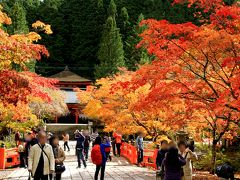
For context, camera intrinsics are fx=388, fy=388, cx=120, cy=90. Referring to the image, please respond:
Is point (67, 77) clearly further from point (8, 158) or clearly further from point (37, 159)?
point (37, 159)

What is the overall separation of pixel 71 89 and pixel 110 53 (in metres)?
8.48

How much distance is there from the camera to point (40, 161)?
765 cm

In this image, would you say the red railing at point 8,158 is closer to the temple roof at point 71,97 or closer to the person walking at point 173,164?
the person walking at point 173,164

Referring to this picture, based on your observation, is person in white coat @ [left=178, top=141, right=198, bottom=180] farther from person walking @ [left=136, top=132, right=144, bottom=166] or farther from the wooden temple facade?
the wooden temple facade

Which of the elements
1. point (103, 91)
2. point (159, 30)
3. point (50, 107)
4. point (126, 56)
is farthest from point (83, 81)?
point (159, 30)

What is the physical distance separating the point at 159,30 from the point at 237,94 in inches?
119

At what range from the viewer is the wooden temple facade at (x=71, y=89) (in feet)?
173

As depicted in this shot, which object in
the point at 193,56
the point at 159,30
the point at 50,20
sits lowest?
the point at 193,56

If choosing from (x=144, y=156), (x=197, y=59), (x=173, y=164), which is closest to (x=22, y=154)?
(x=144, y=156)

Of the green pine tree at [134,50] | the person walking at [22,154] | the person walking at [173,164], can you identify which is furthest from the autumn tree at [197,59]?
the green pine tree at [134,50]

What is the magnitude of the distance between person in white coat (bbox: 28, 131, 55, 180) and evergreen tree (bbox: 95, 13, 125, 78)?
44.4 metres

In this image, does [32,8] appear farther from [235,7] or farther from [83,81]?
[235,7]

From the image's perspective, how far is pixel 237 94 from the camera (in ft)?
35.6

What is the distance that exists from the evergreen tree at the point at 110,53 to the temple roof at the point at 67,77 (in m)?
5.13
